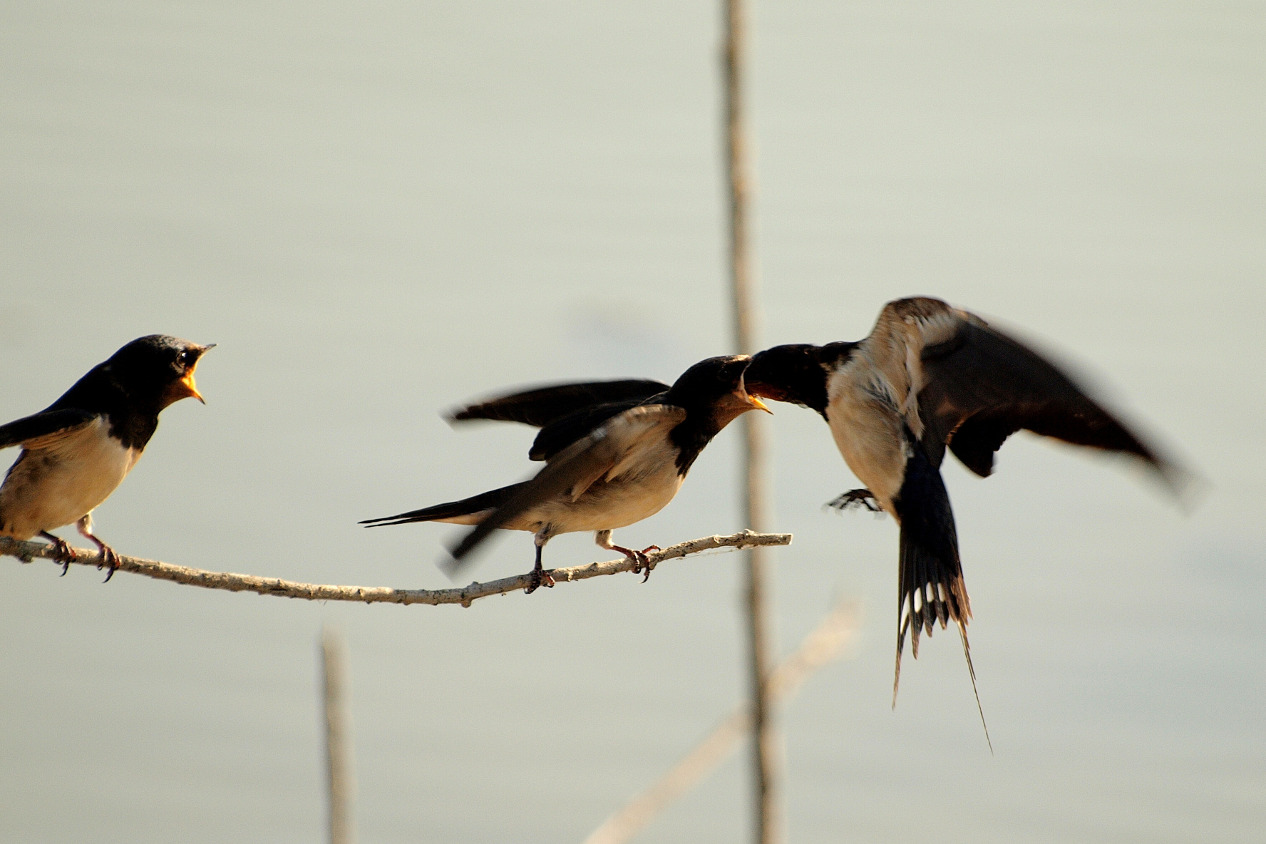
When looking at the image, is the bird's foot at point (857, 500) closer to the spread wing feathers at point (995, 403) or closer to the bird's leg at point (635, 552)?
the spread wing feathers at point (995, 403)

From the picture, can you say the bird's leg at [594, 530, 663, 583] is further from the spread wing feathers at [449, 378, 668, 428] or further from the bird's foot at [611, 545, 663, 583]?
the spread wing feathers at [449, 378, 668, 428]

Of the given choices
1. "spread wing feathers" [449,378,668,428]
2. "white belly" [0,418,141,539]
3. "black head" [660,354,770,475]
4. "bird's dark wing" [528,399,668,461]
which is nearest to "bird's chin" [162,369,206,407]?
"white belly" [0,418,141,539]

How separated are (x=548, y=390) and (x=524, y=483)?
576 mm

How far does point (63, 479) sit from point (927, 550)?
6.18ft

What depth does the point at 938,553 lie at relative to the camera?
8.91ft

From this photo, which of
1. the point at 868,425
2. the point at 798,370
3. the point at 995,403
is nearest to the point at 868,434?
the point at 868,425

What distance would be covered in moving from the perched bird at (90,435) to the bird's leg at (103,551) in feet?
0.08

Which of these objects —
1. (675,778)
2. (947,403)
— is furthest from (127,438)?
(675,778)

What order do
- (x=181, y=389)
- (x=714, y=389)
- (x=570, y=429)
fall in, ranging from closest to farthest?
(x=570, y=429)
(x=714, y=389)
(x=181, y=389)

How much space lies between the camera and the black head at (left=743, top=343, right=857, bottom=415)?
271 centimetres

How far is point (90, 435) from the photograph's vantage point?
→ 8.78 feet

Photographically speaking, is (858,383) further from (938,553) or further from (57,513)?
(57,513)

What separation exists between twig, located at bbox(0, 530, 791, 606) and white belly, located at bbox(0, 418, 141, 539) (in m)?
0.25

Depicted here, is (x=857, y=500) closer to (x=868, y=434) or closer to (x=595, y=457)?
(x=868, y=434)
